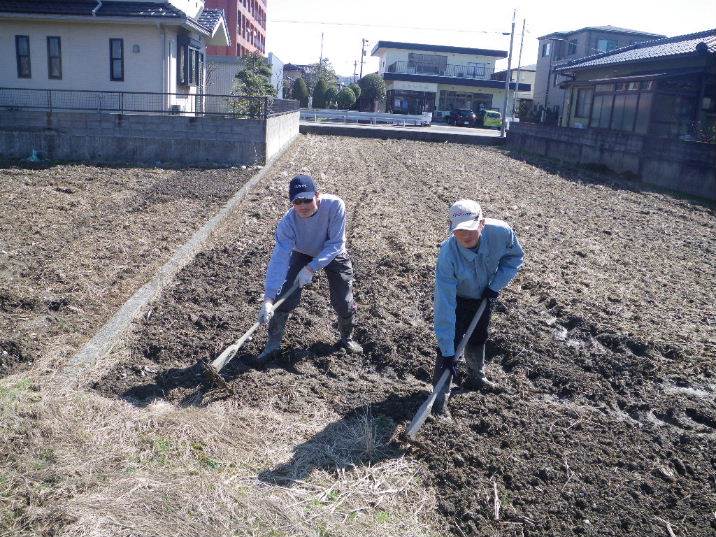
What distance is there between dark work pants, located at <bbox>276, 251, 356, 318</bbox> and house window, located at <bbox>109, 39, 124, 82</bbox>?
54.3 ft

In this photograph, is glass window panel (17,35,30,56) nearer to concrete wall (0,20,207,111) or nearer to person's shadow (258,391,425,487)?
concrete wall (0,20,207,111)

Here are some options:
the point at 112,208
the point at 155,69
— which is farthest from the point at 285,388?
the point at 155,69

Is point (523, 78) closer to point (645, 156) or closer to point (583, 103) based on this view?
point (583, 103)

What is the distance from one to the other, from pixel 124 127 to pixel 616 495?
15.6 metres

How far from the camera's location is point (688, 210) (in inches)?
537

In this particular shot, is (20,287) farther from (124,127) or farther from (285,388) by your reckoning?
(124,127)

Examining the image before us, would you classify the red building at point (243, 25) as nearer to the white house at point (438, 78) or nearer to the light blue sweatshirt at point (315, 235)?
the white house at point (438, 78)

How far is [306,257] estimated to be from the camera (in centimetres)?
554

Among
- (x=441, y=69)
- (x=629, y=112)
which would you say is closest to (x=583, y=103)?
(x=629, y=112)

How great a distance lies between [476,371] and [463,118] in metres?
44.8

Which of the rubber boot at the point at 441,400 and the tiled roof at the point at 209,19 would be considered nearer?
the rubber boot at the point at 441,400

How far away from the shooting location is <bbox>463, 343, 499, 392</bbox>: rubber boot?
4.95 m

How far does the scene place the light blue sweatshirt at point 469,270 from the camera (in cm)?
429

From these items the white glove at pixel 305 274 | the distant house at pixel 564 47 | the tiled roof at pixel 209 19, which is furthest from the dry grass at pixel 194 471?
the distant house at pixel 564 47
